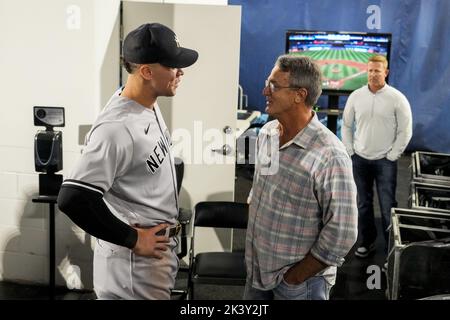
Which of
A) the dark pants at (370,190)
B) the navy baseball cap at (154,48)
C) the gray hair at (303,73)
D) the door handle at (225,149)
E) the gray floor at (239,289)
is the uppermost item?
the navy baseball cap at (154,48)

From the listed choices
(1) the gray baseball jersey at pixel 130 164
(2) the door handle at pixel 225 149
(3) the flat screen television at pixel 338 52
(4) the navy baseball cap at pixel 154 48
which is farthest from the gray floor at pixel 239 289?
(3) the flat screen television at pixel 338 52

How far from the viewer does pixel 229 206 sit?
9.63 ft

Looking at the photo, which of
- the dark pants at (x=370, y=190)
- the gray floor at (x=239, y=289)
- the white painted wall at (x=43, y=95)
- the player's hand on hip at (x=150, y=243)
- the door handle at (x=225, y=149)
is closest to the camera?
the player's hand on hip at (x=150, y=243)

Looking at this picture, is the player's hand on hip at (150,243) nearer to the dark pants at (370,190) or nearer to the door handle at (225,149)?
the door handle at (225,149)

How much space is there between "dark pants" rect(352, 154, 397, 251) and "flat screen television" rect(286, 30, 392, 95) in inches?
86.1

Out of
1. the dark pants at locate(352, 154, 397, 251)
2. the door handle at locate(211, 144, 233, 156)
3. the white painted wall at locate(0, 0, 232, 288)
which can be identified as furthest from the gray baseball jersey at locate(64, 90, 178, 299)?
the dark pants at locate(352, 154, 397, 251)

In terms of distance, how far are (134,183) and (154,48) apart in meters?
0.46

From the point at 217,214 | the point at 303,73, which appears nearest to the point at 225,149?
the point at 217,214

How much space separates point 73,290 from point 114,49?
1.48 meters

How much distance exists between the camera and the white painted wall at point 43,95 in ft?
9.50

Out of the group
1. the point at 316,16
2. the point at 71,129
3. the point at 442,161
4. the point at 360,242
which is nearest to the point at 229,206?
the point at 71,129

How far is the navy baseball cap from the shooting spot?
1765mm

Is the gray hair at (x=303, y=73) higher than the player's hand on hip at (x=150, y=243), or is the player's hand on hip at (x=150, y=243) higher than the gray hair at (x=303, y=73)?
the gray hair at (x=303, y=73)

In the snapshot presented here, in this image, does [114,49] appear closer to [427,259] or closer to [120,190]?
[120,190]
